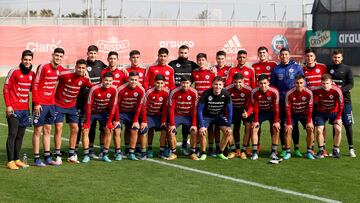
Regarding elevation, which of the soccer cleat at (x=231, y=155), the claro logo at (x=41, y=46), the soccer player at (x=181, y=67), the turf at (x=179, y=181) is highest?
the claro logo at (x=41, y=46)

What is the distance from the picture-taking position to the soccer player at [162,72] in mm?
11258

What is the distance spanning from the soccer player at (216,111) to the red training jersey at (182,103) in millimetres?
177

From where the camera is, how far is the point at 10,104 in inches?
375

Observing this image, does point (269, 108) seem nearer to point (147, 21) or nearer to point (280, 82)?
point (280, 82)

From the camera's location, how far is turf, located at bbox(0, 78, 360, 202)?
25.3 feet

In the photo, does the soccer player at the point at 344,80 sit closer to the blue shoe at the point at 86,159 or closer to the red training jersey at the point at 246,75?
the red training jersey at the point at 246,75

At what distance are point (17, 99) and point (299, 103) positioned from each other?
4.45 metres

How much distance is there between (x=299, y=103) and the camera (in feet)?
35.4

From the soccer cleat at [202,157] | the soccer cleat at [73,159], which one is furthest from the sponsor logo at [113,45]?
the soccer cleat at [73,159]

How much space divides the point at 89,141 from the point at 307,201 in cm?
452

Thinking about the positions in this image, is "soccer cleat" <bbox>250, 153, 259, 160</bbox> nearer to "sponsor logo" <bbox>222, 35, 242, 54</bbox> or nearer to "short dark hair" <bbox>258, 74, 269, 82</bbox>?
"short dark hair" <bbox>258, 74, 269, 82</bbox>

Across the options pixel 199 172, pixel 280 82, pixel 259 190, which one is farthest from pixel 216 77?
pixel 259 190

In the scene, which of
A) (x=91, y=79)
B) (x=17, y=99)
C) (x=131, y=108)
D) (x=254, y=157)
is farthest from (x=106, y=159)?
(x=254, y=157)

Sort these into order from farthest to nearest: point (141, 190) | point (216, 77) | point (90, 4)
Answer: point (90, 4), point (216, 77), point (141, 190)
